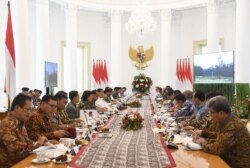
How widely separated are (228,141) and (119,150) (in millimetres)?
1127

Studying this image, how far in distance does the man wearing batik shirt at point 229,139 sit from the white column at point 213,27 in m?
10.9

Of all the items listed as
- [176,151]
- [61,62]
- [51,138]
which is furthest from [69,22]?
[176,151]

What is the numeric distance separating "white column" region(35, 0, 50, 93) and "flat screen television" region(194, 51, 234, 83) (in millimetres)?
5515

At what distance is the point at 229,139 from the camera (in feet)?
10.6

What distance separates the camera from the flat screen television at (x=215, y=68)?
9000 millimetres

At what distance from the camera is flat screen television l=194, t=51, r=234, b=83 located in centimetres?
900

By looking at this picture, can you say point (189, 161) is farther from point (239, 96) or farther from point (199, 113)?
point (239, 96)

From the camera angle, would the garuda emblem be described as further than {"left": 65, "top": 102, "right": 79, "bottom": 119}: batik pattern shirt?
Yes

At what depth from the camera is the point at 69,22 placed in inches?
570

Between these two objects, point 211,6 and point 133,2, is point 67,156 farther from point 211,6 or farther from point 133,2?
point 133,2

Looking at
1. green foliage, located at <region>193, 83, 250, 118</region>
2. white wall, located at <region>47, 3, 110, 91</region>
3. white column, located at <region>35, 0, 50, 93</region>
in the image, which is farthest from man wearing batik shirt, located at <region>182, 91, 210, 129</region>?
white wall, located at <region>47, 3, 110, 91</region>

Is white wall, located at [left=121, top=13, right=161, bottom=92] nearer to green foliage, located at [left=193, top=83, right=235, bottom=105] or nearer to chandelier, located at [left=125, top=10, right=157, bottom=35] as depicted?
chandelier, located at [left=125, top=10, right=157, bottom=35]

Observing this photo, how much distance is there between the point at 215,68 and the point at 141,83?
8238 millimetres

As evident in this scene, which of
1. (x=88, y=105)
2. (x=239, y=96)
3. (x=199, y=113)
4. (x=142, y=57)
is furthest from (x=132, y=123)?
(x=142, y=57)
